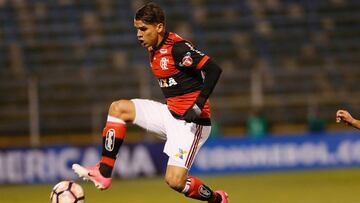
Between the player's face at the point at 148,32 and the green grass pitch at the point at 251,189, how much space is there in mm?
3485

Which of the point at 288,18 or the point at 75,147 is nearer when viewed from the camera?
the point at 75,147

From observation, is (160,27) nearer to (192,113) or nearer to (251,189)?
(192,113)

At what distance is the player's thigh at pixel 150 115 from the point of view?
28.2ft

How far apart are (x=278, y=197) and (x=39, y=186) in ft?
19.0

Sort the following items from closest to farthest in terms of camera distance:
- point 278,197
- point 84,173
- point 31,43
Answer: point 84,173 → point 278,197 → point 31,43

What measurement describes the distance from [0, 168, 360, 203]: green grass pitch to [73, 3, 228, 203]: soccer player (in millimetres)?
→ 2802

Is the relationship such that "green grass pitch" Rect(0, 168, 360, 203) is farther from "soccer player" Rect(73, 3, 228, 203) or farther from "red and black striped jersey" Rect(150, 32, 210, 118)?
"red and black striped jersey" Rect(150, 32, 210, 118)

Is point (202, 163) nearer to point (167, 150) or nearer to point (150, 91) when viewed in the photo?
point (150, 91)

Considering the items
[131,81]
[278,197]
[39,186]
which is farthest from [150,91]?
[278,197]

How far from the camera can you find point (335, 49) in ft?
68.6

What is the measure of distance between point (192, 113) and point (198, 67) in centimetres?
50

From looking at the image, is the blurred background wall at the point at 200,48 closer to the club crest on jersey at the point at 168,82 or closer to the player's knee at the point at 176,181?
the club crest on jersey at the point at 168,82

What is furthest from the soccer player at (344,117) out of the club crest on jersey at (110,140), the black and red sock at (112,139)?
the club crest on jersey at (110,140)

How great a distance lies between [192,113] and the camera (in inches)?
324
